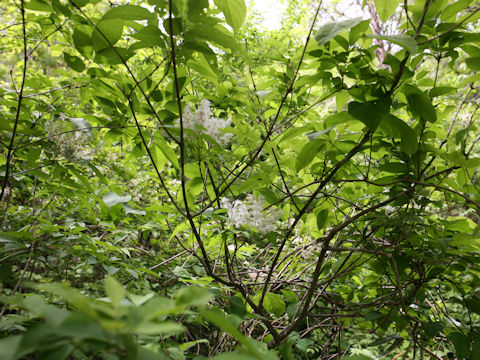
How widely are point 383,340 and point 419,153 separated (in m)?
0.67

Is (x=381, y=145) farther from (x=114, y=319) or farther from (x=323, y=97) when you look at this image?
(x=114, y=319)

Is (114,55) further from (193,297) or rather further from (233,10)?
(193,297)

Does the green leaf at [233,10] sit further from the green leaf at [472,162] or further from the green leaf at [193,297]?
the green leaf at [472,162]

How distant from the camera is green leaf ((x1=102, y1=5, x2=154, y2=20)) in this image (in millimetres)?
678

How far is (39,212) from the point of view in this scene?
4.93ft

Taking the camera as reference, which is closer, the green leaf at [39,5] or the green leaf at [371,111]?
the green leaf at [371,111]

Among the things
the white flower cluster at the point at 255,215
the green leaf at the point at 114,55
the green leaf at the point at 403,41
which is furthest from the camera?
the white flower cluster at the point at 255,215

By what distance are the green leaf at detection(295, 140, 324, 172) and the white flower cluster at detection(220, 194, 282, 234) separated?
1.01 feet

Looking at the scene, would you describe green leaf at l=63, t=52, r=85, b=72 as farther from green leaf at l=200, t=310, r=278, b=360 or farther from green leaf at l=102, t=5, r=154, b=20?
green leaf at l=200, t=310, r=278, b=360

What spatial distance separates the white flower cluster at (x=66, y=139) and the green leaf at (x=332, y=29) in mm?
1063

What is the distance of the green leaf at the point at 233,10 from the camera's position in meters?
0.72

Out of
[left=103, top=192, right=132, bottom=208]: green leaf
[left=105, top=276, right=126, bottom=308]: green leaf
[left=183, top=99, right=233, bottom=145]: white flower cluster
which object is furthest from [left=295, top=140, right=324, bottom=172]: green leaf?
[left=103, top=192, right=132, bottom=208]: green leaf

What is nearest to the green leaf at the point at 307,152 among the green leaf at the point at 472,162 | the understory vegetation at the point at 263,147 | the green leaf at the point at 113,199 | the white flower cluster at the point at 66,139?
the understory vegetation at the point at 263,147

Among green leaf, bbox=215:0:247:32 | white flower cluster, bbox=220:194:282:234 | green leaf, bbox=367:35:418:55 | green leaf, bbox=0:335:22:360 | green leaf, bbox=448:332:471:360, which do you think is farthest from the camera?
white flower cluster, bbox=220:194:282:234
